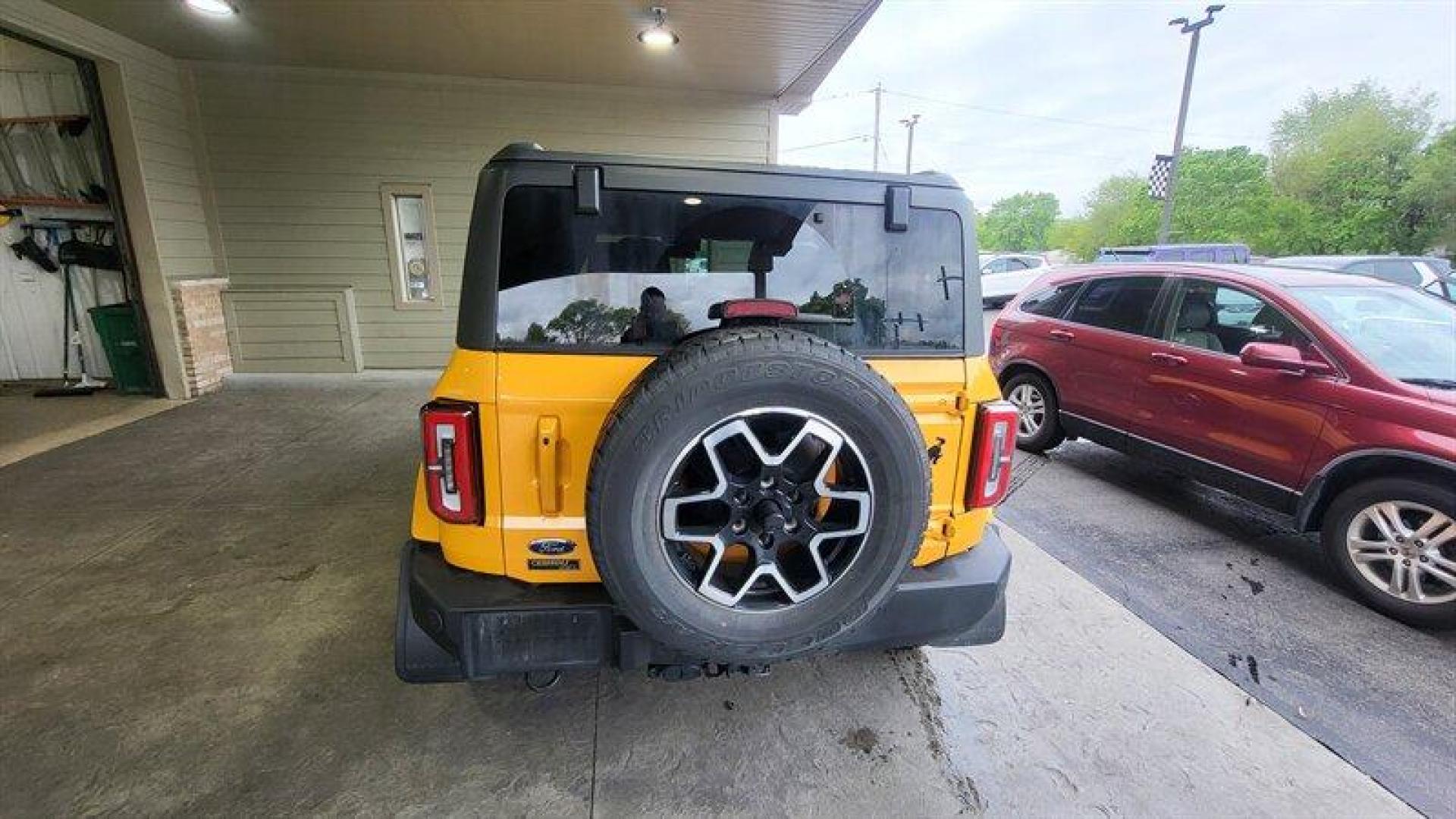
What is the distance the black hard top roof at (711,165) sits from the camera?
65.7 inches

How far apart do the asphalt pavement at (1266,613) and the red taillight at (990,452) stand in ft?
4.72

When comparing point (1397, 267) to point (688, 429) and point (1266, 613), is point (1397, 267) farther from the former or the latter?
point (688, 429)

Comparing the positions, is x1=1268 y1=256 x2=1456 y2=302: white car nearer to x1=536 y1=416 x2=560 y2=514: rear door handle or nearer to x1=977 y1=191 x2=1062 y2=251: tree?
x1=536 y1=416 x2=560 y2=514: rear door handle

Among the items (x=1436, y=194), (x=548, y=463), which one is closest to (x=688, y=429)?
(x=548, y=463)

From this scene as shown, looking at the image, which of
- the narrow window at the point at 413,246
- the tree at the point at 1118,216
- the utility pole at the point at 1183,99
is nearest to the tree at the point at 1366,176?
the tree at the point at 1118,216

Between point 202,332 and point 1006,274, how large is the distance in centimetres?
1784

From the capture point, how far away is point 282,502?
3768mm

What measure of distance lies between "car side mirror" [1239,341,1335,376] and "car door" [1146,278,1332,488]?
36 millimetres

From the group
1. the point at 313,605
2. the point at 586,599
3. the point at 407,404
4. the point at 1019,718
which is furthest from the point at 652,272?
the point at 407,404

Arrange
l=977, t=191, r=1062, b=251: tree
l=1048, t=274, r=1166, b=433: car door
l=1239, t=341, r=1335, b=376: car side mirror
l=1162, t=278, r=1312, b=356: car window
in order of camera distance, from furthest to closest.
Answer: l=977, t=191, r=1062, b=251: tree → l=1048, t=274, r=1166, b=433: car door → l=1162, t=278, r=1312, b=356: car window → l=1239, t=341, r=1335, b=376: car side mirror

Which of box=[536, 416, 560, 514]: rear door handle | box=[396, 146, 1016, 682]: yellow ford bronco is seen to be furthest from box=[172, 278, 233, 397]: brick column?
box=[536, 416, 560, 514]: rear door handle

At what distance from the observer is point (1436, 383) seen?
9.57 ft

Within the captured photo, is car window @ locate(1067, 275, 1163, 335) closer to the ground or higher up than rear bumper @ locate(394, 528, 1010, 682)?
higher up

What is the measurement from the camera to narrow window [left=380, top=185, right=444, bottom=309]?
6957mm
